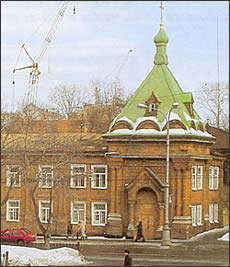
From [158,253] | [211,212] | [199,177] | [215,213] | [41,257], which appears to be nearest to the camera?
[41,257]

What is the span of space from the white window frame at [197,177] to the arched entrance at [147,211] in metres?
3.48

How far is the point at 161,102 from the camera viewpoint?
47.5 meters

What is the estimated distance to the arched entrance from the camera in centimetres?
4544

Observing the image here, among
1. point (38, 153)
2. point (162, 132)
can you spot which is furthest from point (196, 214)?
point (38, 153)

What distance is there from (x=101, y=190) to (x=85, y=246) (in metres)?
7.22

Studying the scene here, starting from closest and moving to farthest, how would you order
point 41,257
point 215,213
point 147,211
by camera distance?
point 41,257 → point 147,211 → point 215,213

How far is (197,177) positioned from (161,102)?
6.40 metres

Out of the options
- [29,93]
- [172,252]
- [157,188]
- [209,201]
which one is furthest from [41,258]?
[209,201]

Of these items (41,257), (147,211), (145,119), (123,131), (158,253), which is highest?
(145,119)

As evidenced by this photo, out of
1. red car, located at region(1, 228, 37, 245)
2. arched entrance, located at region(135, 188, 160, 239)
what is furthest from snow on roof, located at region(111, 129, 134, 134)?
red car, located at region(1, 228, 37, 245)

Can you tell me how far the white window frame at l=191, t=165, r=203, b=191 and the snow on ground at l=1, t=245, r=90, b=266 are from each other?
17.8m

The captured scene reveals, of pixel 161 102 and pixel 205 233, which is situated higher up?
pixel 161 102

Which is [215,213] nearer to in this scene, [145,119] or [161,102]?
[161,102]

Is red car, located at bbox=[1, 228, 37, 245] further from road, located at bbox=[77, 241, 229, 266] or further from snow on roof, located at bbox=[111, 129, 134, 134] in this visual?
snow on roof, located at bbox=[111, 129, 134, 134]
